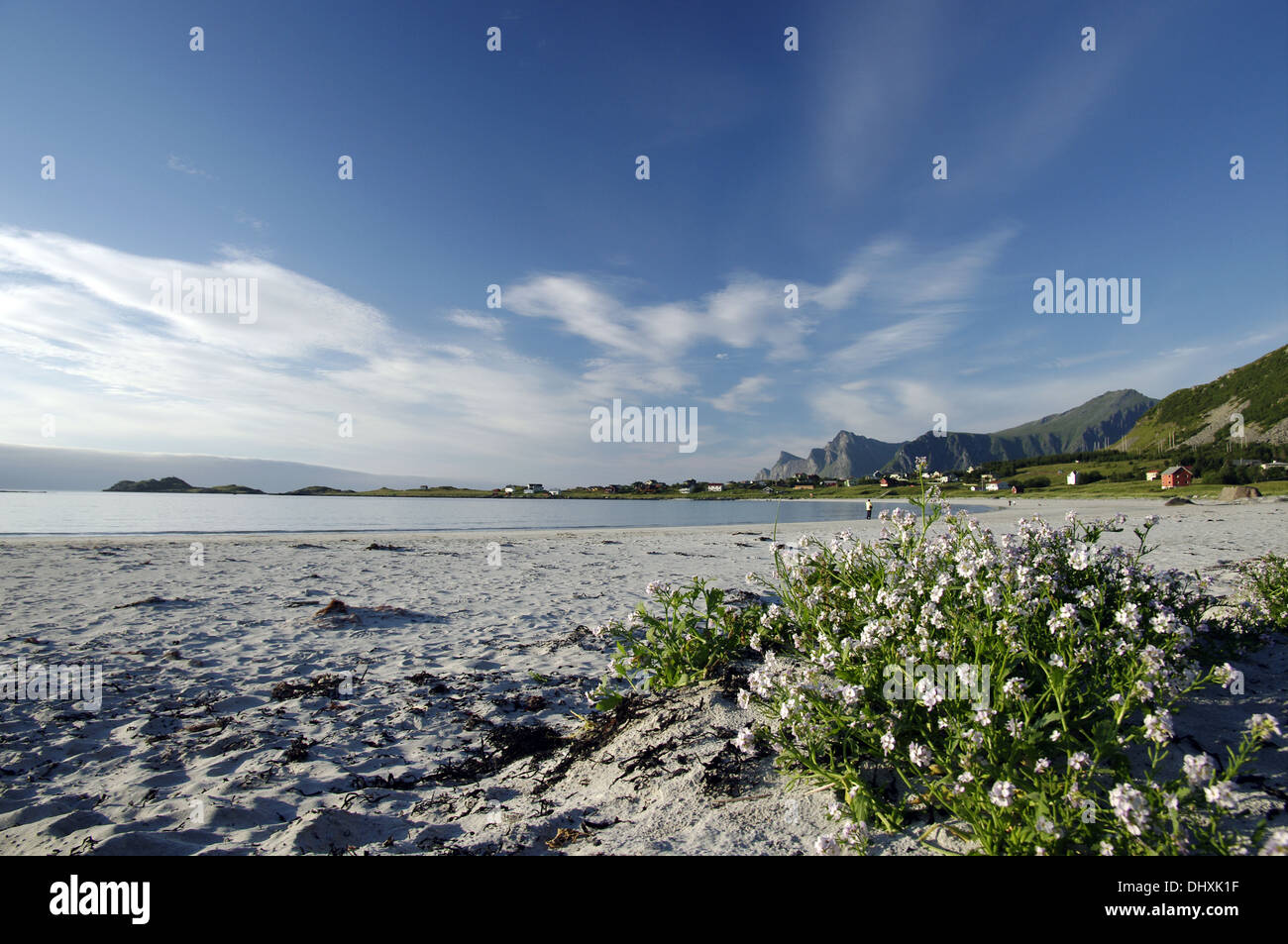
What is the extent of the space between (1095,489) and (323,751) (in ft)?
305

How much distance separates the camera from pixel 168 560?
1653 centimetres

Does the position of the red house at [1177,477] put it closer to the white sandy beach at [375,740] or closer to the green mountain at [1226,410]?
the green mountain at [1226,410]

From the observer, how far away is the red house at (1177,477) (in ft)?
214

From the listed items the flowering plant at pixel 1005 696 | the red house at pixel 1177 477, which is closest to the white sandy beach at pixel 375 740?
the flowering plant at pixel 1005 696

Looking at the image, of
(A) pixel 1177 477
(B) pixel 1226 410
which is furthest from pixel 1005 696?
(B) pixel 1226 410

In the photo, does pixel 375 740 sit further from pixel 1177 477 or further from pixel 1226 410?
pixel 1226 410

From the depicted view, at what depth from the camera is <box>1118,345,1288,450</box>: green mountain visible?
122m

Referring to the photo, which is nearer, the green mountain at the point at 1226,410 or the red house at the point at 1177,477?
the red house at the point at 1177,477

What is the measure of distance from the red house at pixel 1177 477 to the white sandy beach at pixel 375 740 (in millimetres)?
76278

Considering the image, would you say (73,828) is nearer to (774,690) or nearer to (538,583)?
(774,690)

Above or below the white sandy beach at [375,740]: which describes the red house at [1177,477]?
above

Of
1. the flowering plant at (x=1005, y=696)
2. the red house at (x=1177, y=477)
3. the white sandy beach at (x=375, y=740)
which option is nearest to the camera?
the flowering plant at (x=1005, y=696)
